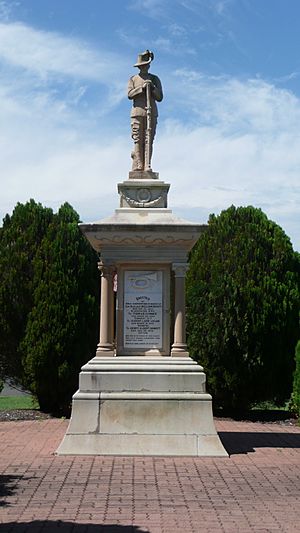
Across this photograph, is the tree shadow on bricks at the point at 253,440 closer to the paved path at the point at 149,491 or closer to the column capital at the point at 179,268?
the paved path at the point at 149,491

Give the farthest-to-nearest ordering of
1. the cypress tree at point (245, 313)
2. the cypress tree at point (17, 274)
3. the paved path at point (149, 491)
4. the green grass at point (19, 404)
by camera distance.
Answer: the green grass at point (19, 404), the cypress tree at point (17, 274), the cypress tree at point (245, 313), the paved path at point (149, 491)

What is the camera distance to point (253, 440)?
469 inches

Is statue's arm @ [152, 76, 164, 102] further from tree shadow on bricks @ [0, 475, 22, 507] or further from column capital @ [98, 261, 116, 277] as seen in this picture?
tree shadow on bricks @ [0, 475, 22, 507]

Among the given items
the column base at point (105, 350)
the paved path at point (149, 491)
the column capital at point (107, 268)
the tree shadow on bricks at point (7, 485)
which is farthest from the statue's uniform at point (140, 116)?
the tree shadow on bricks at point (7, 485)

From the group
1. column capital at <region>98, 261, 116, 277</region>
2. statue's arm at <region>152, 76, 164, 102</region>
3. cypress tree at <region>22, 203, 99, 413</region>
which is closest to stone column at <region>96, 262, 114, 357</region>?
column capital at <region>98, 261, 116, 277</region>

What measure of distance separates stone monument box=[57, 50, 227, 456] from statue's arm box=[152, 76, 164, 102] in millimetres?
19

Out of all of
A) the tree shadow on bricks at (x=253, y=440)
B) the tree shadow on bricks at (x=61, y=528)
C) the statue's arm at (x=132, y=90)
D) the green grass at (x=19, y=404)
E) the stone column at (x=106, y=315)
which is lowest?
the green grass at (x=19, y=404)

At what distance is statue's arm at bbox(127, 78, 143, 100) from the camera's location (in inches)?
459

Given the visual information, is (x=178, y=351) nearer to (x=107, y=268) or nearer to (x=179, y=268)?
(x=179, y=268)

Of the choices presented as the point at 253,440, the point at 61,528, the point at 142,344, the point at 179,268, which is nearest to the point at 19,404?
the point at 253,440

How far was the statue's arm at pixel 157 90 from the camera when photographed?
11695 millimetres

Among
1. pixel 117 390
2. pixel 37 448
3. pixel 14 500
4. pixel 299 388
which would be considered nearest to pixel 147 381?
pixel 117 390

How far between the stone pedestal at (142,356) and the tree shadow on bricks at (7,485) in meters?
1.67

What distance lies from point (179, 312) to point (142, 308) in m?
0.56
